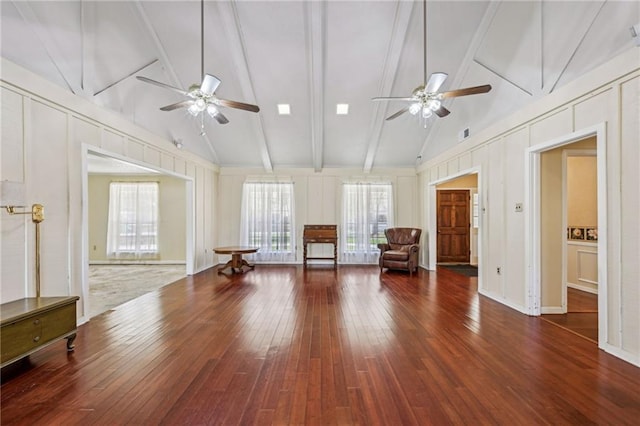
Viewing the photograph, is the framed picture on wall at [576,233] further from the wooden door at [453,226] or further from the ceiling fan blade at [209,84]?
the ceiling fan blade at [209,84]

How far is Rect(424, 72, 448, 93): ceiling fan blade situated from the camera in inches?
129

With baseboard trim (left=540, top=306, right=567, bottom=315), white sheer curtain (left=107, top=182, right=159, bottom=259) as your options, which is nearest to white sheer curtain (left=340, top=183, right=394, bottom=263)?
baseboard trim (left=540, top=306, right=567, bottom=315)

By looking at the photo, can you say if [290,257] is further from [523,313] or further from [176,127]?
[523,313]

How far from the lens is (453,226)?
835 cm

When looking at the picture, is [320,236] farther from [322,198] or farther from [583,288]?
[583,288]

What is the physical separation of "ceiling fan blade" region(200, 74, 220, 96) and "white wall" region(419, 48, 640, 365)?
386cm

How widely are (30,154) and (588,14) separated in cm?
566

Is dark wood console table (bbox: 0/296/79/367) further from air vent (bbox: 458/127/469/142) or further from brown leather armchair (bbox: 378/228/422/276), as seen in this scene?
air vent (bbox: 458/127/469/142)

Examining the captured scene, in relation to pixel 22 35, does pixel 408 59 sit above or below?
above

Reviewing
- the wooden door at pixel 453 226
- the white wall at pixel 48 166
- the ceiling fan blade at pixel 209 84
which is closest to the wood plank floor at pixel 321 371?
the white wall at pixel 48 166

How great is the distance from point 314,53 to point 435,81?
2.08 m

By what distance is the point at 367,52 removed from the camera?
186 inches

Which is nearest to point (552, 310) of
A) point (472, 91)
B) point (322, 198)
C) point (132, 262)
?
point (472, 91)

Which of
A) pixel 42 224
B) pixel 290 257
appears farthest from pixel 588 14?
pixel 290 257
